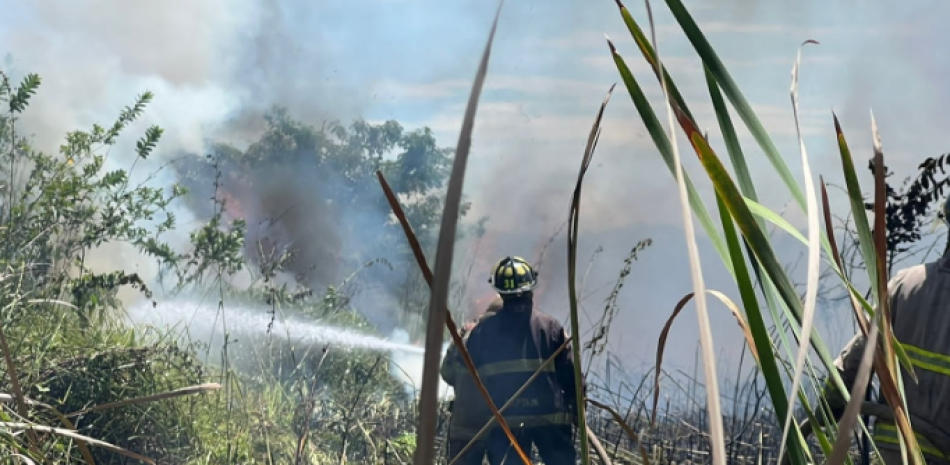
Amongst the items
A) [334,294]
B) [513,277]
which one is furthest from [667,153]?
[334,294]

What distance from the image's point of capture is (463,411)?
182 inches

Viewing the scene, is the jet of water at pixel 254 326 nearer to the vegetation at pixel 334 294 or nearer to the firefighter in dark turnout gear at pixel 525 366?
the vegetation at pixel 334 294

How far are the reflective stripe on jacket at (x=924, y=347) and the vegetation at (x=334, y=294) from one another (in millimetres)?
216

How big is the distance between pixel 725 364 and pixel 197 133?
522cm

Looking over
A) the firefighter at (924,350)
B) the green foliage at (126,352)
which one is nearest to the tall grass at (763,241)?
the firefighter at (924,350)

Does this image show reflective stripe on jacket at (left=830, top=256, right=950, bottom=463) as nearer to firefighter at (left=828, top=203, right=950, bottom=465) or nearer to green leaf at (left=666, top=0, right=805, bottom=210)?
firefighter at (left=828, top=203, right=950, bottom=465)

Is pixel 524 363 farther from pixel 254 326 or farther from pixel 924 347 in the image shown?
pixel 254 326

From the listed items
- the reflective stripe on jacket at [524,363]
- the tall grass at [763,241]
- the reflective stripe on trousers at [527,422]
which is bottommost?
the tall grass at [763,241]

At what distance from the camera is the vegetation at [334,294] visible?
1.95 ft

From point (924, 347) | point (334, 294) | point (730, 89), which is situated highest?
point (334, 294)

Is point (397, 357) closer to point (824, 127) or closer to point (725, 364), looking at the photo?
point (725, 364)

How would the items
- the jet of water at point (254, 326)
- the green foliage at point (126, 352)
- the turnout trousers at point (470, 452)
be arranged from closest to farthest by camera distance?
1. the green foliage at point (126, 352)
2. the turnout trousers at point (470, 452)
3. the jet of water at point (254, 326)


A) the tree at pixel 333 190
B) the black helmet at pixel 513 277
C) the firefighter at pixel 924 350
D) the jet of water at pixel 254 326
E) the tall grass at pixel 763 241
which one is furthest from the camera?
the tree at pixel 333 190

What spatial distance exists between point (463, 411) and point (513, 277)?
0.69 meters
